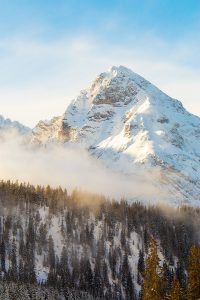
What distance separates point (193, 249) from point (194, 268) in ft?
12.0

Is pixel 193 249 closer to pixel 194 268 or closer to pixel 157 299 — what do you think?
pixel 194 268

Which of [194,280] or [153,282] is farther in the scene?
[194,280]

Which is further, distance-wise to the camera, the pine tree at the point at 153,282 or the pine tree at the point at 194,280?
the pine tree at the point at 194,280

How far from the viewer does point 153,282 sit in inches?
4806

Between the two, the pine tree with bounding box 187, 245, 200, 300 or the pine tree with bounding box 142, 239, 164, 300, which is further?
the pine tree with bounding box 187, 245, 200, 300

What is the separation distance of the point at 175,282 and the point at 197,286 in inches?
188

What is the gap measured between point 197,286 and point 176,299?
19.4 feet

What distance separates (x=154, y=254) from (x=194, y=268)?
311 inches

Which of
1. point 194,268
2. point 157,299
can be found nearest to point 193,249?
point 194,268

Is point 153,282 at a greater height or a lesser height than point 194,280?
lesser

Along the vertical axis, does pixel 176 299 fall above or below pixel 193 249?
below

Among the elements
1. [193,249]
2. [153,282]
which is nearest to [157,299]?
[153,282]

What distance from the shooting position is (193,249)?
125250 millimetres

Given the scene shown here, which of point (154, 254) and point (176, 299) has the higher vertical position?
point (154, 254)
